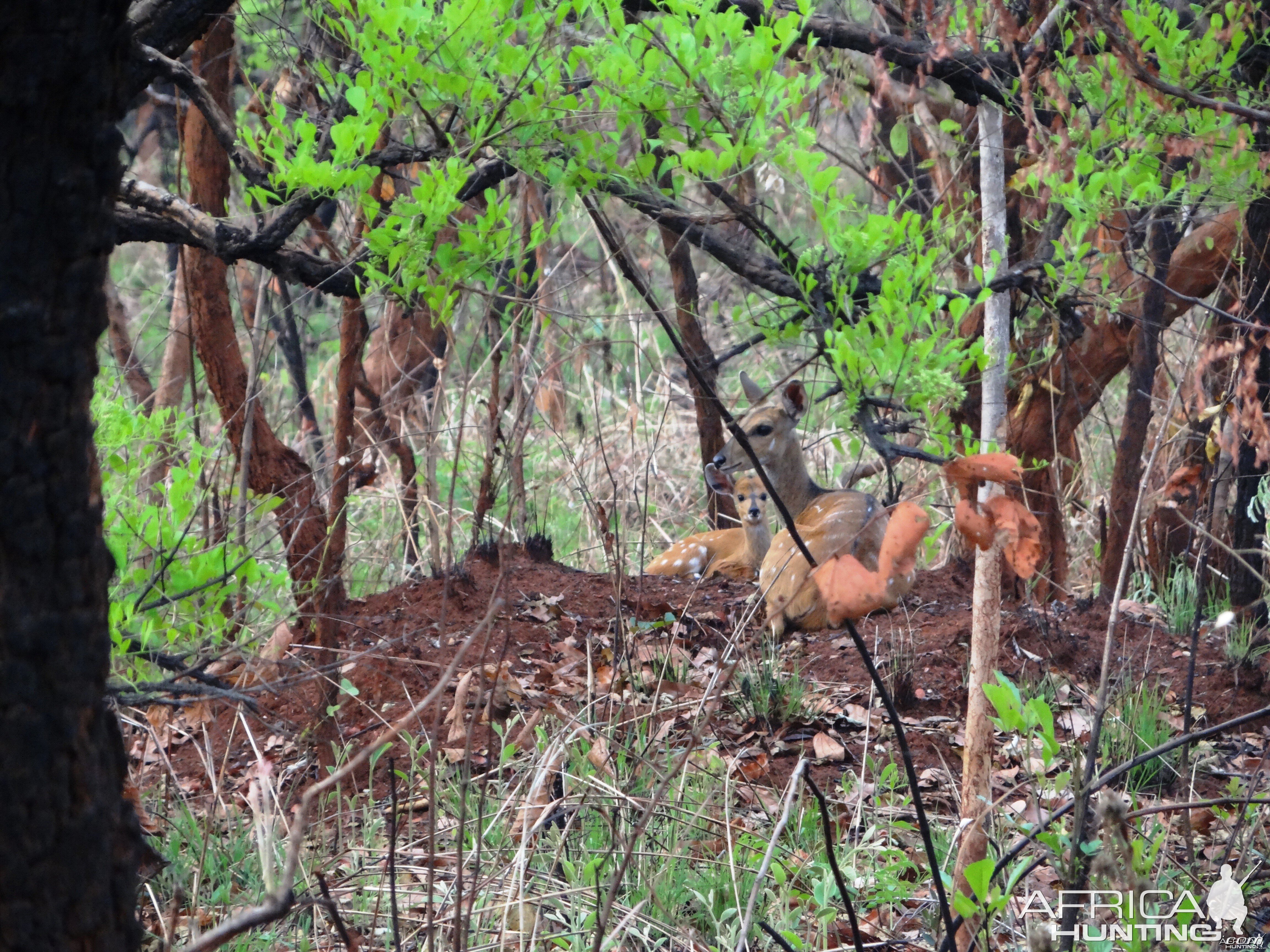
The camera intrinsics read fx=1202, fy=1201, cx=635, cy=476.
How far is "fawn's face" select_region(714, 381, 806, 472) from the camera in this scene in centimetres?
714

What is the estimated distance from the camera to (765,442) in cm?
720

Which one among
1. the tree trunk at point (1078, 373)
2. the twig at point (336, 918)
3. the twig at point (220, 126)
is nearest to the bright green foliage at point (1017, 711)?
the twig at point (336, 918)

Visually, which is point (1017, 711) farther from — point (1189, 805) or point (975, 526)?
point (975, 526)

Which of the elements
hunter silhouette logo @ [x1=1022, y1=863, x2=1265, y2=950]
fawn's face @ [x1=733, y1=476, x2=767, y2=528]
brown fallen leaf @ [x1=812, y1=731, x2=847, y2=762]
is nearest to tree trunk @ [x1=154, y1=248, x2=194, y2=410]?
fawn's face @ [x1=733, y1=476, x2=767, y2=528]

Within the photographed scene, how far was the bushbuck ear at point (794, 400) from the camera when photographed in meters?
6.02

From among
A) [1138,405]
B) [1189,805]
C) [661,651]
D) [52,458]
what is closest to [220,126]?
[661,651]

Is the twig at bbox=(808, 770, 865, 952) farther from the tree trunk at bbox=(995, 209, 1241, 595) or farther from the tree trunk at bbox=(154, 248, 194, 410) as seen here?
the tree trunk at bbox=(154, 248, 194, 410)

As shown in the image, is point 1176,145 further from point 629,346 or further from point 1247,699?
point 629,346

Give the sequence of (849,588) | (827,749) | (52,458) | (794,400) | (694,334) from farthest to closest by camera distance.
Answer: (694,334), (794,400), (827,749), (849,588), (52,458)

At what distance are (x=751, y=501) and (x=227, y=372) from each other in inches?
125

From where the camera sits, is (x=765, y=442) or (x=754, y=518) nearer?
(x=754, y=518)

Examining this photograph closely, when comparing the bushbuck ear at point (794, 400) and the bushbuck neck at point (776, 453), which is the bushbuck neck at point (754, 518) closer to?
the bushbuck neck at point (776, 453)

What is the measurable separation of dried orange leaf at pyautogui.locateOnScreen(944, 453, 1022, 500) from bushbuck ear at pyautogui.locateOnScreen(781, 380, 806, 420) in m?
3.59

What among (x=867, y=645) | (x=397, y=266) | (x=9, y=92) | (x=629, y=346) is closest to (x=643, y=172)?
(x=397, y=266)
